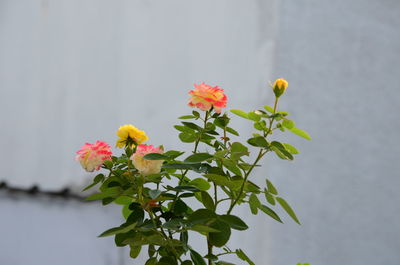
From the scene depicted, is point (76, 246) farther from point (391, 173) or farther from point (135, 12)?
point (391, 173)

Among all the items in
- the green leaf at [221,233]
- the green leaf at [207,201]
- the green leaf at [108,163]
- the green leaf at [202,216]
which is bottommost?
the green leaf at [221,233]

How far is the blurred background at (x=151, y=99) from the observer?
3182mm

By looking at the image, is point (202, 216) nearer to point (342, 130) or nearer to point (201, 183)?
point (201, 183)

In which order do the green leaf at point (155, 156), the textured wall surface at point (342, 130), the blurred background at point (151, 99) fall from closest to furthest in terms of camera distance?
the green leaf at point (155, 156) < the blurred background at point (151, 99) < the textured wall surface at point (342, 130)

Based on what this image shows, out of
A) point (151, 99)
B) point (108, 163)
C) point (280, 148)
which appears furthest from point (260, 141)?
point (151, 99)

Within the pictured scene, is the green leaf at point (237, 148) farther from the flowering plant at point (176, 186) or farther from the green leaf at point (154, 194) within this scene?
the green leaf at point (154, 194)

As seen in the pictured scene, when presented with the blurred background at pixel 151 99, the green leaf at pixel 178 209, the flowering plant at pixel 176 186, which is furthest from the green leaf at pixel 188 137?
the blurred background at pixel 151 99

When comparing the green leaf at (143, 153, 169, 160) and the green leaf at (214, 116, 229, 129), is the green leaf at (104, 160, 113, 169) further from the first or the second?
the green leaf at (214, 116, 229, 129)

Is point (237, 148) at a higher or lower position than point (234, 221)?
higher

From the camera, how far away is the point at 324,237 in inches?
134

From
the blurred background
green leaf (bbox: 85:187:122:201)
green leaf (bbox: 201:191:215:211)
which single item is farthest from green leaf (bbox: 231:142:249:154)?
the blurred background

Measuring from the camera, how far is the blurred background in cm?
318

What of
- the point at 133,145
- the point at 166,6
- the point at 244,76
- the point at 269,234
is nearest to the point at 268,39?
the point at 244,76

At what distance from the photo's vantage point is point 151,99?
3.22 meters
